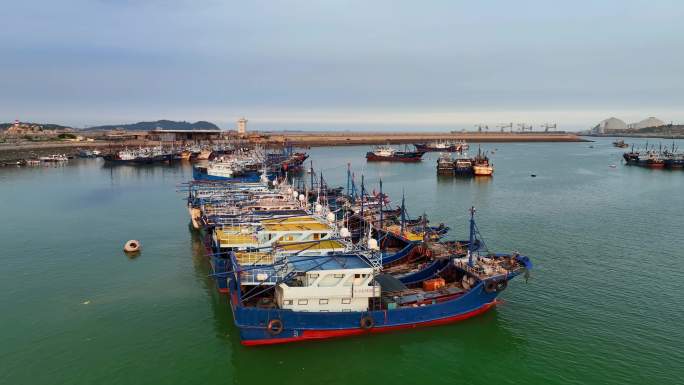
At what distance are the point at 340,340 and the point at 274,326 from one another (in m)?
3.37

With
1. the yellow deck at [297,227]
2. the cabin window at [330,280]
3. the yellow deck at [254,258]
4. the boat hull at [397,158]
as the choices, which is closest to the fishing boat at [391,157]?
the boat hull at [397,158]

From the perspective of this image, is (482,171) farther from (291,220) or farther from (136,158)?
(136,158)

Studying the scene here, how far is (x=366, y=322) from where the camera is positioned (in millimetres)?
22438

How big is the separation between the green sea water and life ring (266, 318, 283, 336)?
99cm

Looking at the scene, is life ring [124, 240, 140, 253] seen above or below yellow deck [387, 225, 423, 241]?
below

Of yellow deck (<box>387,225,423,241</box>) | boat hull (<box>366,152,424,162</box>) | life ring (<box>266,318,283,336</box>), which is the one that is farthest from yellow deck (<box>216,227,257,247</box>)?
boat hull (<box>366,152,424,162</box>)

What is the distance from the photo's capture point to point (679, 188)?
72.6 metres

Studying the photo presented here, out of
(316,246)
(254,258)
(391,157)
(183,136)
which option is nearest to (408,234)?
(316,246)

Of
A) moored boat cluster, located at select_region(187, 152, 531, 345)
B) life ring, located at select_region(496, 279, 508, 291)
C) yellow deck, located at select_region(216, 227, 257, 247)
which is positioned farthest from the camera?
yellow deck, located at select_region(216, 227, 257, 247)

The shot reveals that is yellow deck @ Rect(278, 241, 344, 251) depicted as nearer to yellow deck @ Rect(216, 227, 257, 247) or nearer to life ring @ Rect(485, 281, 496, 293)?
yellow deck @ Rect(216, 227, 257, 247)

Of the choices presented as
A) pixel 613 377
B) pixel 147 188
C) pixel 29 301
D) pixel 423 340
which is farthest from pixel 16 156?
pixel 613 377

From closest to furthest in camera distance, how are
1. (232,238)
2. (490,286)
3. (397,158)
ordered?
(490,286) → (232,238) → (397,158)

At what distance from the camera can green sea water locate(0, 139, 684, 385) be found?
66.5 feet

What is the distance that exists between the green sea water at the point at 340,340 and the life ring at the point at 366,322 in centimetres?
73
